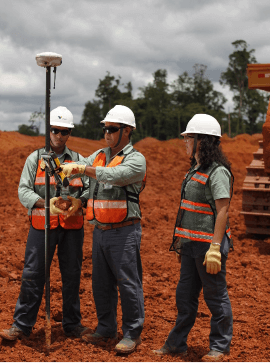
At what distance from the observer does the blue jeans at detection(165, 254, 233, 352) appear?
3.69 m

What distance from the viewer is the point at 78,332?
430cm

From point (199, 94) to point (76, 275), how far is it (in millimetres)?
45635

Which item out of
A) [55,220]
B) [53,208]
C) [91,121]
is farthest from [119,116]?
[91,121]

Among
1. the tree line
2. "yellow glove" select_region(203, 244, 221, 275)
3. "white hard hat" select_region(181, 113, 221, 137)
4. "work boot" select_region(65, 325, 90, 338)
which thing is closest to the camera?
"yellow glove" select_region(203, 244, 221, 275)

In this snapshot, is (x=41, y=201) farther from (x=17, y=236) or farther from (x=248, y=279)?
(x=17, y=236)

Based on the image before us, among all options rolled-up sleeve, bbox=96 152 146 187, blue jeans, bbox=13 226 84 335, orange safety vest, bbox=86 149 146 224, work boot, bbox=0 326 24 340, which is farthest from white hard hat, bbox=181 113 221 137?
work boot, bbox=0 326 24 340

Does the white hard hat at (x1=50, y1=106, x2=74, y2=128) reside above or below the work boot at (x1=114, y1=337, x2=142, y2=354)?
above

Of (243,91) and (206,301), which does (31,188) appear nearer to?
(206,301)

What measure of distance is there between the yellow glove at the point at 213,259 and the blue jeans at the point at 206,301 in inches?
4.3

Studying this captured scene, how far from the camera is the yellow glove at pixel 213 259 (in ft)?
11.6

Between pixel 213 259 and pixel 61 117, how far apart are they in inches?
77.0

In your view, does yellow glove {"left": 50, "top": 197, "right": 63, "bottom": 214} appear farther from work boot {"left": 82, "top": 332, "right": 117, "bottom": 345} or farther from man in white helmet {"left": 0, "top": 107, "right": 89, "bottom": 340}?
work boot {"left": 82, "top": 332, "right": 117, "bottom": 345}

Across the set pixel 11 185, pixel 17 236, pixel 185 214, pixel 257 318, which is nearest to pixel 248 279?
pixel 257 318

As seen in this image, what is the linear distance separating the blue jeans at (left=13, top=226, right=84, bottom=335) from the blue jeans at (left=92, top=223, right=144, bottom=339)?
28 centimetres
